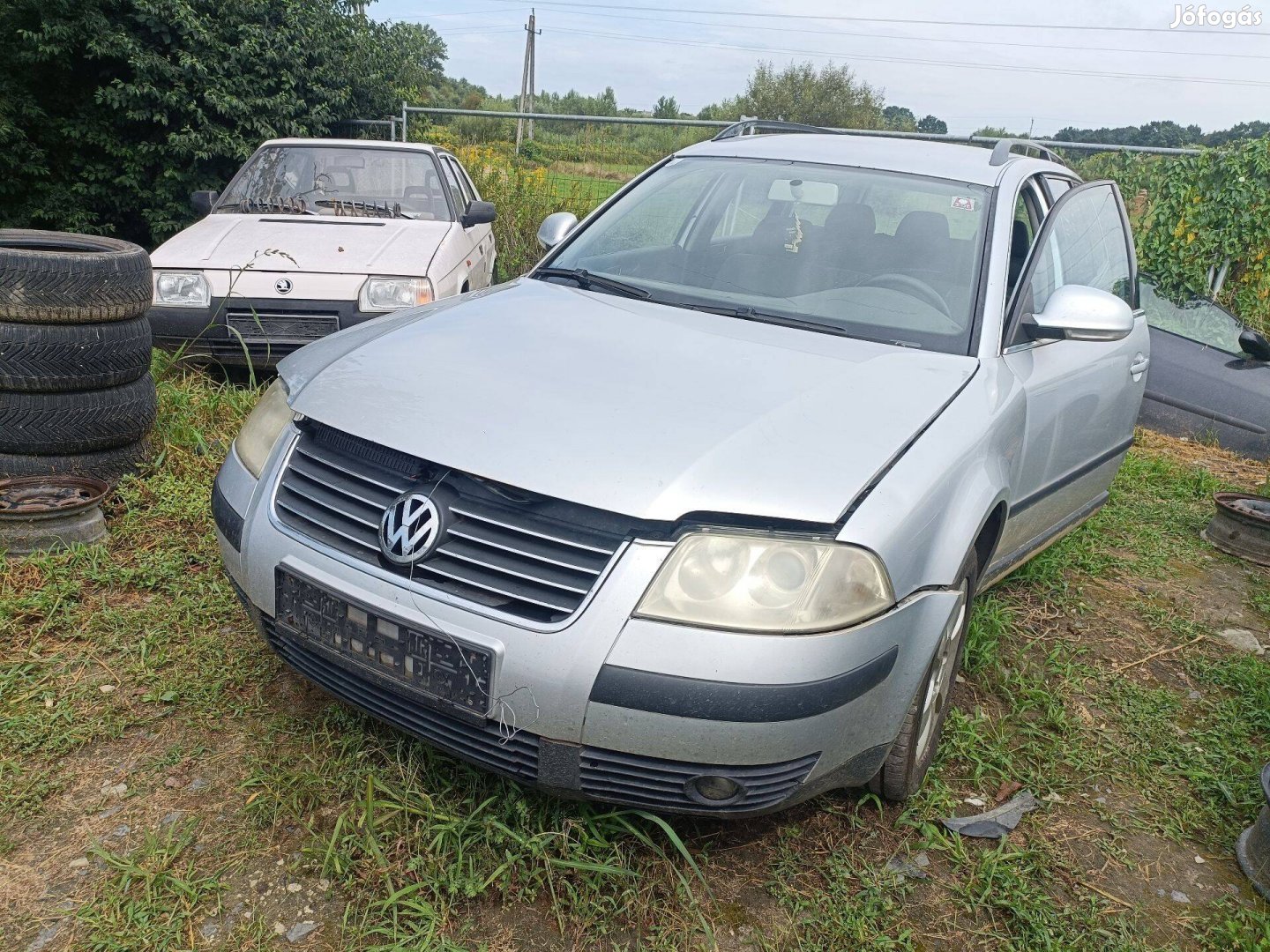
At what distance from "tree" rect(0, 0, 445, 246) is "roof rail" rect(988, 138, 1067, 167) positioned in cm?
973

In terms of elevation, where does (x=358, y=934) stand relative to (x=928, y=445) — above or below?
below

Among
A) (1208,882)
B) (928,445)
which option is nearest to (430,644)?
(928,445)

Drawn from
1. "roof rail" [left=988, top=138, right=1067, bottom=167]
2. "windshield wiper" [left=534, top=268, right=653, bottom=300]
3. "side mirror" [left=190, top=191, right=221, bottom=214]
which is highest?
"roof rail" [left=988, top=138, right=1067, bottom=167]

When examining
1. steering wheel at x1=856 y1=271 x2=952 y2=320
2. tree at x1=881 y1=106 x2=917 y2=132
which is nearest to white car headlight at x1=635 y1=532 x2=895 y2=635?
steering wheel at x1=856 y1=271 x2=952 y2=320

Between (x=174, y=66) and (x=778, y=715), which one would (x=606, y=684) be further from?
(x=174, y=66)

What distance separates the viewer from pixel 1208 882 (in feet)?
8.26

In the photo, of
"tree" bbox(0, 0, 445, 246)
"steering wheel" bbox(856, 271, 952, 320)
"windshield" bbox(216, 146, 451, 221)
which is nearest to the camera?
"steering wheel" bbox(856, 271, 952, 320)

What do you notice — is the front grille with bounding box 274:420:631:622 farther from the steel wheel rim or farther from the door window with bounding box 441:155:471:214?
the door window with bounding box 441:155:471:214

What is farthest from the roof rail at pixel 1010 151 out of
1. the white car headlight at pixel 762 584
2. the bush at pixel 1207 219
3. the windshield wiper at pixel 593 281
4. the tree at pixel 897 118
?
the tree at pixel 897 118

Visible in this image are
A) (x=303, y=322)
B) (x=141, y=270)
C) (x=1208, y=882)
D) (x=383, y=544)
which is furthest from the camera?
(x=303, y=322)

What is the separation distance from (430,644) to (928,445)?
1.20 metres

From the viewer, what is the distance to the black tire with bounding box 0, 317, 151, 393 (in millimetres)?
3523

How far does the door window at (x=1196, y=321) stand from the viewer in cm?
725

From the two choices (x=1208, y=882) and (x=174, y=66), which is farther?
(x=174, y=66)
